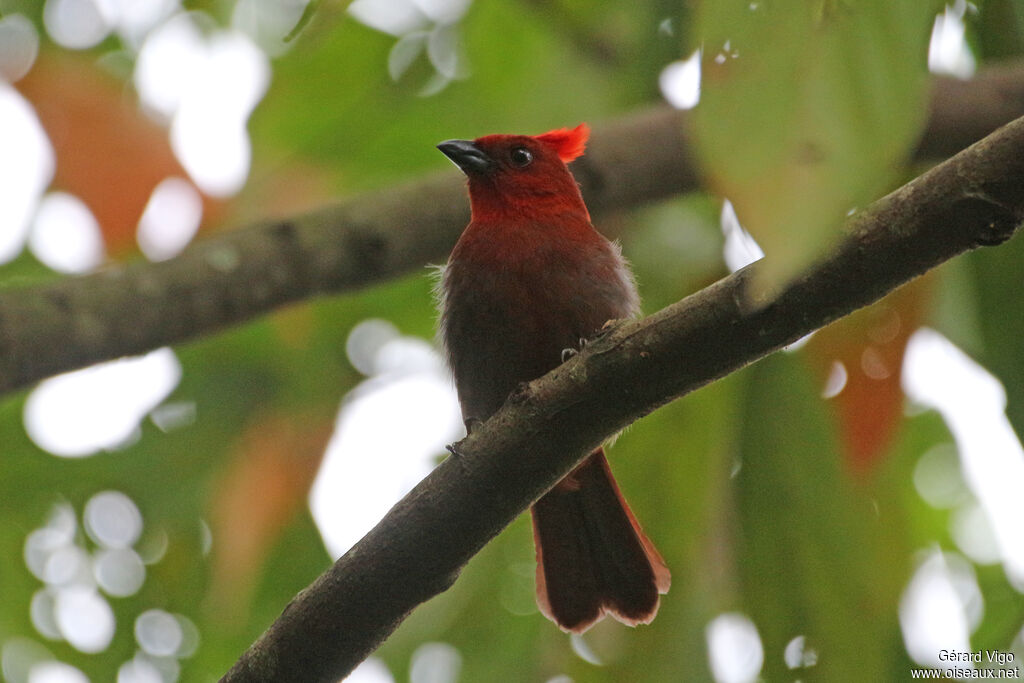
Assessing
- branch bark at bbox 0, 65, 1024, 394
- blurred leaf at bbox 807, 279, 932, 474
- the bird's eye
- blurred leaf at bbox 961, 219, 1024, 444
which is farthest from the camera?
the bird's eye

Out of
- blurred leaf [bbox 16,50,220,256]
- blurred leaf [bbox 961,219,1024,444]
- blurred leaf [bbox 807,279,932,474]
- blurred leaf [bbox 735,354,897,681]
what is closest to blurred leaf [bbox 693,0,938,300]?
blurred leaf [bbox 961,219,1024,444]

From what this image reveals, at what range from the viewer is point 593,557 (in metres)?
3.32

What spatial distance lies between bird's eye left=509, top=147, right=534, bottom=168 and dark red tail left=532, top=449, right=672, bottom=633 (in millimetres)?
1133

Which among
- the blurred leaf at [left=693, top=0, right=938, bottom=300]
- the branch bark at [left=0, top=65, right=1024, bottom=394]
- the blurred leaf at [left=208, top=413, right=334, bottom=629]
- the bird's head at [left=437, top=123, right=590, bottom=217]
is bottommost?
the blurred leaf at [left=208, top=413, right=334, bottom=629]

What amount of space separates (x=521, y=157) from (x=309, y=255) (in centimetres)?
90

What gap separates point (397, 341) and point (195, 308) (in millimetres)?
1714

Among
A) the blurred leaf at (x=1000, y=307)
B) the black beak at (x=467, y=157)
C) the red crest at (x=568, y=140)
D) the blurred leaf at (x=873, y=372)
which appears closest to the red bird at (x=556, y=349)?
the black beak at (x=467, y=157)

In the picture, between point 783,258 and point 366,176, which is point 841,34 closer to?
point 783,258

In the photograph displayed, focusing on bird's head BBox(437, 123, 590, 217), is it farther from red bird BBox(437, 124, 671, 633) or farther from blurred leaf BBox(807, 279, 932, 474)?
blurred leaf BBox(807, 279, 932, 474)

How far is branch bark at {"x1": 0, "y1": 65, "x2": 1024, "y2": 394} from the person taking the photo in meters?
3.14

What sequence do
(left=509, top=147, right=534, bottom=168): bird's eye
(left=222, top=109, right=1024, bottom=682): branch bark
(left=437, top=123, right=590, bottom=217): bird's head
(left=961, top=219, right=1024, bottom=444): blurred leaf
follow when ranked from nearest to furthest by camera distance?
(left=222, top=109, right=1024, bottom=682): branch bark, (left=961, top=219, right=1024, bottom=444): blurred leaf, (left=437, top=123, right=590, bottom=217): bird's head, (left=509, top=147, right=534, bottom=168): bird's eye

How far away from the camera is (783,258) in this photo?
138cm

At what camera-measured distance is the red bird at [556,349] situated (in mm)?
3182

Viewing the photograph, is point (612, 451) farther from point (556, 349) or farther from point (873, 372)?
point (873, 372)
